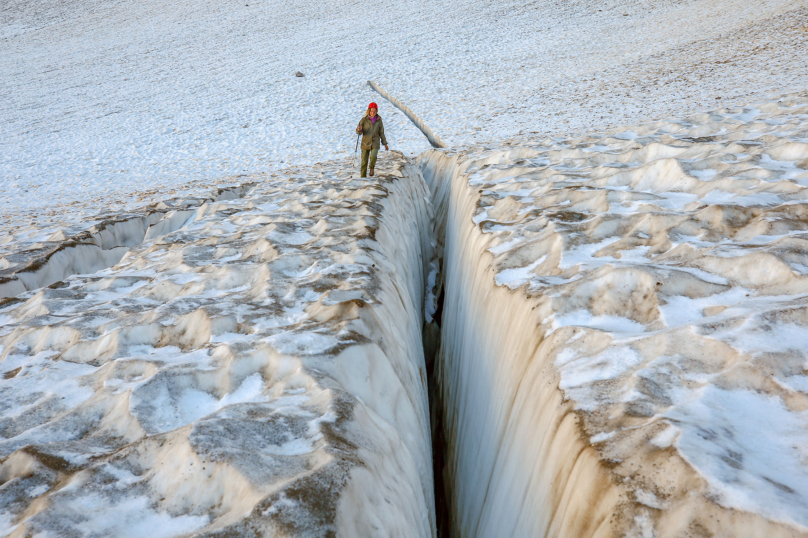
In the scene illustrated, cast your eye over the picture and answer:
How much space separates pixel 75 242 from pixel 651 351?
4.92 metres

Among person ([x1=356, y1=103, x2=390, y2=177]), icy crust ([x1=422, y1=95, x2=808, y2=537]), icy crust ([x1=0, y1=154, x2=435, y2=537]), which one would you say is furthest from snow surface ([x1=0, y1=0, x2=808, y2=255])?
icy crust ([x1=422, y1=95, x2=808, y2=537])

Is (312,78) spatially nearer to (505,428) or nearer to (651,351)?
(505,428)

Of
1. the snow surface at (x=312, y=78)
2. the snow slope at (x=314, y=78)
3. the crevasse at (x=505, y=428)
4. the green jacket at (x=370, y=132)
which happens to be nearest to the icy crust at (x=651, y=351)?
the crevasse at (x=505, y=428)

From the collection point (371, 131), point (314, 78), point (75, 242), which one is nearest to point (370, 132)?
point (371, 131)

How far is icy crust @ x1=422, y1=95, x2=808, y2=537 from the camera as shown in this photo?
116cm

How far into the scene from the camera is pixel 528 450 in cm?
177

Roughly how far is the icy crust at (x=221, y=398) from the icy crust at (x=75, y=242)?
934 millimetres

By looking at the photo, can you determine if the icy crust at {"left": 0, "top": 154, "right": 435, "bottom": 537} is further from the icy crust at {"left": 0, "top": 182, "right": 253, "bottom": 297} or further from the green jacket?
the green jacket

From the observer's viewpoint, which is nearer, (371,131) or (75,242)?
(75,242)

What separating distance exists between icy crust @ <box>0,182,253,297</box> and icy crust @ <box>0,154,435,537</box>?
3.07 feet

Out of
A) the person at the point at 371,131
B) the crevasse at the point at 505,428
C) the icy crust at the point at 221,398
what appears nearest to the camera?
the icy crust at the point at 221,398

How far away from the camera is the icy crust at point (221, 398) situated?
50.5 inches

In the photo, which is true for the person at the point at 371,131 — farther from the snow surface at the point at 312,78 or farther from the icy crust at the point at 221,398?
the icy crust at the point at 221,398

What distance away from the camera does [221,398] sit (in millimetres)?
1853
